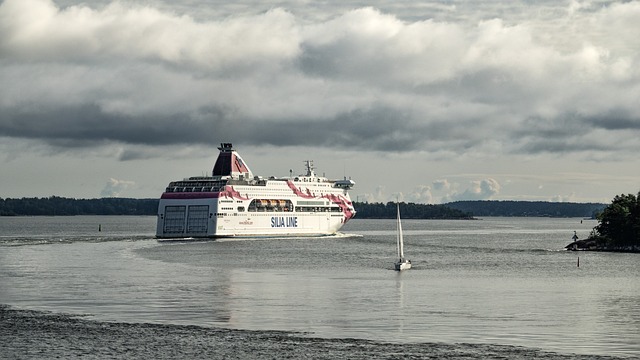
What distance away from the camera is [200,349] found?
41.8m

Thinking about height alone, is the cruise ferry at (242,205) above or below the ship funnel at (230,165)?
below

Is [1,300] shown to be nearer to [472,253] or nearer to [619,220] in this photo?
[472,253]

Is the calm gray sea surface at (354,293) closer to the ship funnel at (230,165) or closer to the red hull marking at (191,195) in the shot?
the red hull marking at (191,195)

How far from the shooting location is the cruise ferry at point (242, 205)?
15025 centimetres

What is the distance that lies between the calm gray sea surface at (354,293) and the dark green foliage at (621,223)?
8781 millimetres

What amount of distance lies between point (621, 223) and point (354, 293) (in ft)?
241

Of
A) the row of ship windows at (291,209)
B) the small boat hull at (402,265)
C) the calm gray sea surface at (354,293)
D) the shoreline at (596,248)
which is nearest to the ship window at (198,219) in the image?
the row of ship windows at (291,209)

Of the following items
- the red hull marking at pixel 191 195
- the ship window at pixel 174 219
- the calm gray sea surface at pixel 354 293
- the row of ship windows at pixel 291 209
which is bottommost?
the calm gray sea surface at pixel 354 293

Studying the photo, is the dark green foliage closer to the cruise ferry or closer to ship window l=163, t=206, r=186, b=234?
the cruise ferry

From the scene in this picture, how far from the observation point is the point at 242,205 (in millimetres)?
153125

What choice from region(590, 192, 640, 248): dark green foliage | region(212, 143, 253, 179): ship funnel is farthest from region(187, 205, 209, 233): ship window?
region(590, 192, 640, 248): dark green foliage

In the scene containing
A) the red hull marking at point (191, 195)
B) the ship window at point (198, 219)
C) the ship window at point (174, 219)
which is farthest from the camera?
the ship window at point (174, 219)

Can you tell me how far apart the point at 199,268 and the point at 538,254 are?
5147 centimetres

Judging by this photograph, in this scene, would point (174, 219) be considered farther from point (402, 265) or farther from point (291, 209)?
point (402, 265)
